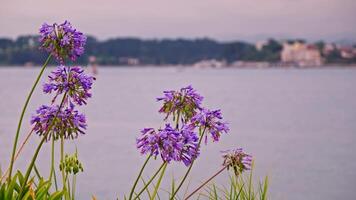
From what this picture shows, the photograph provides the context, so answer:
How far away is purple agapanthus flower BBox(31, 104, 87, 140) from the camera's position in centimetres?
448

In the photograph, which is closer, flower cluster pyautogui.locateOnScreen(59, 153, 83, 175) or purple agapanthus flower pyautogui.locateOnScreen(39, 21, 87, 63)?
purple agapanthus flower pyautogui.locateOnScreen(39, 21, 87, 63)

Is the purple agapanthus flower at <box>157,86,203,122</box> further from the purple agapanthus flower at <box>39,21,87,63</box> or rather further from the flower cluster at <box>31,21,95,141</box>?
the purple agapanthus flower at <box>39,21,87,63</box>

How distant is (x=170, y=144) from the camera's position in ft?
13.4

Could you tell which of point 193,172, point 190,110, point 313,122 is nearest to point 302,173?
point 193,172

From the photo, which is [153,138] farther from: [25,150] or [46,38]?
[25,150]

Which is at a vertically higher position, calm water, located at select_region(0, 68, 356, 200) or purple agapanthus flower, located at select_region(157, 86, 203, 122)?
purple agapanthus flower, located at select_region(157, 86, 203, 122)

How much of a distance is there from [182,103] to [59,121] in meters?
0.73

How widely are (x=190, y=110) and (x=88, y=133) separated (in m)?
29.6

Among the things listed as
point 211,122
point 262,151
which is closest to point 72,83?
point 211,122

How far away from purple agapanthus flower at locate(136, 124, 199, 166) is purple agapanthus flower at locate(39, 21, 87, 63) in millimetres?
629

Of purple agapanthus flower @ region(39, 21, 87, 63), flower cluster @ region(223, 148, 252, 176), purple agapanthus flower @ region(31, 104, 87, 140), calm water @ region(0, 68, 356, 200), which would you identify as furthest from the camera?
calm water @ region(0, 68, 356, 200)

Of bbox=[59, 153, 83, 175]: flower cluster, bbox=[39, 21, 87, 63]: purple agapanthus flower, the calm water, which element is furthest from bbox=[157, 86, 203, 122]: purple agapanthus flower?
the calm water

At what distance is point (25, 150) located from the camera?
88.9ft

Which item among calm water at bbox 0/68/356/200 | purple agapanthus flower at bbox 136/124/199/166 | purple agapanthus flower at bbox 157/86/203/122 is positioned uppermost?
purple agapanthus flower at bbox 157/86/203/122
